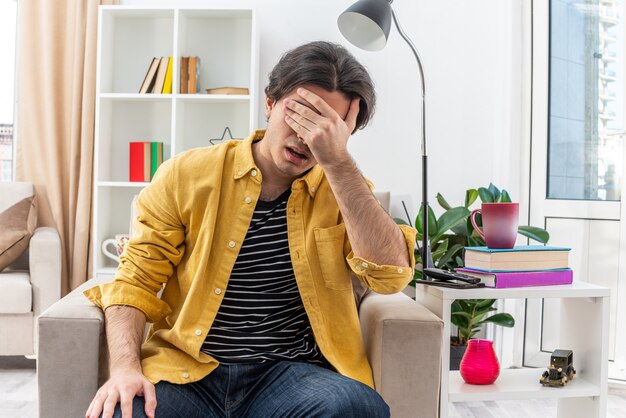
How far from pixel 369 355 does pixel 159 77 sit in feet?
7.91

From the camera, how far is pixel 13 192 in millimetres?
3334

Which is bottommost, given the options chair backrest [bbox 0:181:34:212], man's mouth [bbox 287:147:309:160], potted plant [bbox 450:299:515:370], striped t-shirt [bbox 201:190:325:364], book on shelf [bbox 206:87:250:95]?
potted plant [bbox 450:299:515:370]

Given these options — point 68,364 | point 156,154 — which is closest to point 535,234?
point 68,364

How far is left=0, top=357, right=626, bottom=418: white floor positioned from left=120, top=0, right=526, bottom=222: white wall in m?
0.96

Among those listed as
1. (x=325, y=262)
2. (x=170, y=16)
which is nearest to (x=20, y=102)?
(x=170, y=16)

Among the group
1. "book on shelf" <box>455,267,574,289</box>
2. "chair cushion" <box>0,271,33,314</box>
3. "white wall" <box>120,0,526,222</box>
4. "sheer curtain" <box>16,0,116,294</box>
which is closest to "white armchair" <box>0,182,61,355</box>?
"chair cushion" <box>0,271,33,314</box>

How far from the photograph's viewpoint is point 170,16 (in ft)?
11.9

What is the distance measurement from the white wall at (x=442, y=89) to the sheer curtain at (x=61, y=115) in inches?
36.5

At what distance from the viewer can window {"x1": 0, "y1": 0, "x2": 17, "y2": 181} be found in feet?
12.9

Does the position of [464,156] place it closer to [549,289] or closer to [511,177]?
[511,177]

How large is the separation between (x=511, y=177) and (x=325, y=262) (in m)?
2.00

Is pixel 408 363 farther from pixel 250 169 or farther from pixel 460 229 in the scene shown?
pixel 460 229

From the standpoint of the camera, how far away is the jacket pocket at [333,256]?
143cm

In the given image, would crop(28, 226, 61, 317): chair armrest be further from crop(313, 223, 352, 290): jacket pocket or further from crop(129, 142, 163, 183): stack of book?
crop(313, 223, 352, 290): jacket pocket
